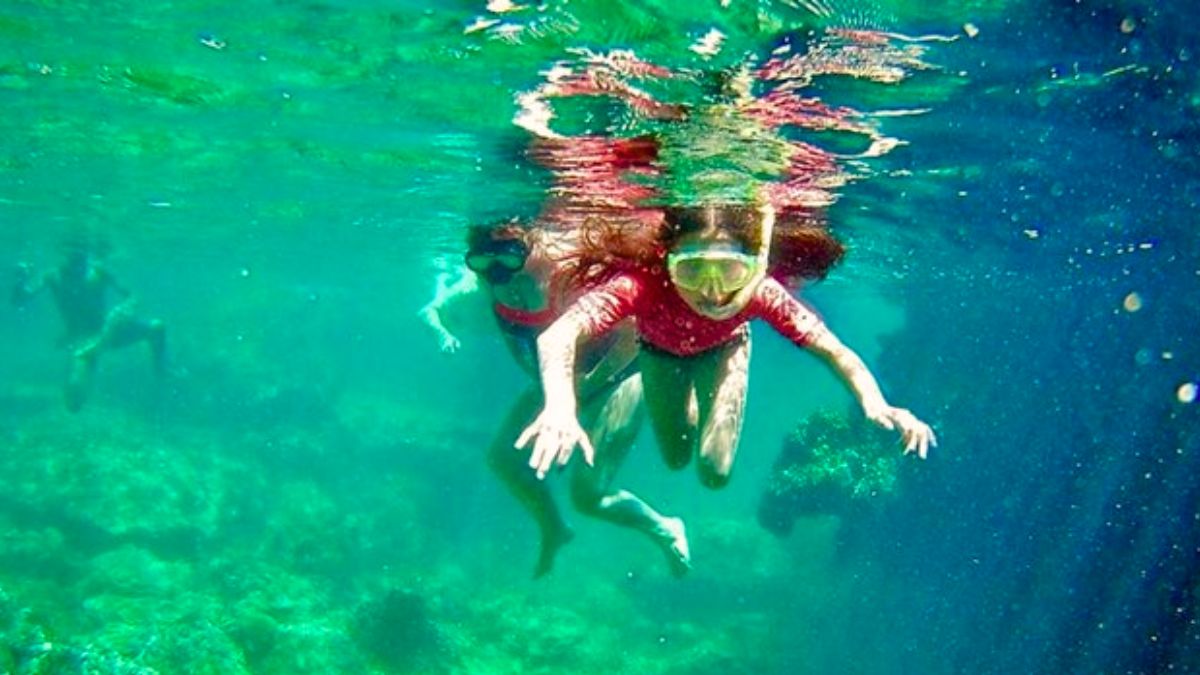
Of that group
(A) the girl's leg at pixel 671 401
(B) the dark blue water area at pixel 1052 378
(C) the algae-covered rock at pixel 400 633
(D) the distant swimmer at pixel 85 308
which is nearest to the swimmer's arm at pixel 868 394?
(A) the girl's leg at pixel 671 401

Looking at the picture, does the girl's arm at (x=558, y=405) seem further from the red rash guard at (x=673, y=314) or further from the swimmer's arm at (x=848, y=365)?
the swimmer's arm at (x=848, y=365)

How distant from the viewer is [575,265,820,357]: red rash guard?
22.6 ft

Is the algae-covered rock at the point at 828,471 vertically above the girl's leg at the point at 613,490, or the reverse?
the algae-covered rock at the point at 828,471

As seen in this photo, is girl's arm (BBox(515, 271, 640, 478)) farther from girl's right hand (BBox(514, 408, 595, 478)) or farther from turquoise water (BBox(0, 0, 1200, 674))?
turquoise water (BBox(0, 0, 1200, 674))

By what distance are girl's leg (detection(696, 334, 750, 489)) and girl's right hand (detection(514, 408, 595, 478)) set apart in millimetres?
Result: 3181

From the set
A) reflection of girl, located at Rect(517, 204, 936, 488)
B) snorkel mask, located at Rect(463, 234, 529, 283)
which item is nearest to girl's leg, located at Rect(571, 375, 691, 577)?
reflection of girl, located at Rect(517, 204, 936, 488)

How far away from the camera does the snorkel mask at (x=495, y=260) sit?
9.48 m

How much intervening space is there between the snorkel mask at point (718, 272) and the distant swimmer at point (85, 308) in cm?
2386

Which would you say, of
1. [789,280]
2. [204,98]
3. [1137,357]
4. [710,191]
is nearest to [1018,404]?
[1137,357]

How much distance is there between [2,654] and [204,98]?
31.3 ft

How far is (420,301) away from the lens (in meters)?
68.9

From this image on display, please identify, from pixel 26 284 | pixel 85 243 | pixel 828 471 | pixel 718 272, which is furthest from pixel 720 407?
pixel 85 243

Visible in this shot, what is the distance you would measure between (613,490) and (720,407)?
326 centimetres

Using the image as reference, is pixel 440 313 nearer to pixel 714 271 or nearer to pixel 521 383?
pixel 714 271
